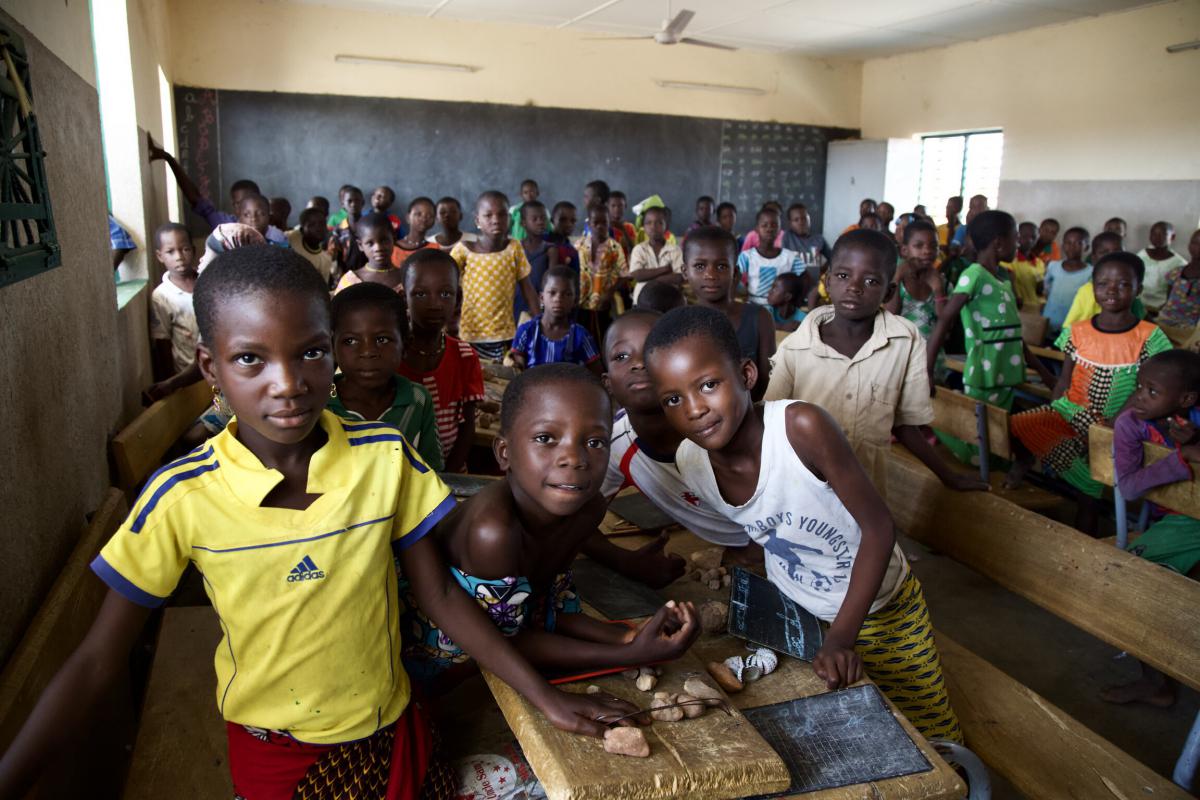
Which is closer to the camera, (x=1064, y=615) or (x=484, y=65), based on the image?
(x=1064, y=615)

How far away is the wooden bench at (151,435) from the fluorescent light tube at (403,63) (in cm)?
675

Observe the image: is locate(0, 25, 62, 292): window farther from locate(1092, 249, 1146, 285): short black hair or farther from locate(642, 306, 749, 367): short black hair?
locate(1092, 249, 1146, 285): short black hair

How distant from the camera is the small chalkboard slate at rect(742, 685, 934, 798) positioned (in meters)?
1.11

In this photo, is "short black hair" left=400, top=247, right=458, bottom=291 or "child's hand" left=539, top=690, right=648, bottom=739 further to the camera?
"short black hair" left=400, top=247, right=458, bottom=291

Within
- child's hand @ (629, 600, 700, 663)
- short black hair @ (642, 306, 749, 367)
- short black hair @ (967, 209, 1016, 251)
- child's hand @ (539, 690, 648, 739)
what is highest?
short black hair @ (967, 209, 1016, 251)

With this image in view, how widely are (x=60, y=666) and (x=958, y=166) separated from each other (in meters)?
11.7

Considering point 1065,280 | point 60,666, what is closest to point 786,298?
point 1065,280

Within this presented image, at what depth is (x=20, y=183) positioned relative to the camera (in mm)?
1756

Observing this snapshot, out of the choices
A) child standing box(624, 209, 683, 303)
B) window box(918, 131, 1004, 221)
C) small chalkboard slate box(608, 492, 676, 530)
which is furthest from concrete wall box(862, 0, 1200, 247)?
small chalkboard slate box(608, 492, 676, 530)

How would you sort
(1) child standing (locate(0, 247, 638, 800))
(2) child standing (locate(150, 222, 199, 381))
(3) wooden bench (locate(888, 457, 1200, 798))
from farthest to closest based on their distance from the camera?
(2) child standing (locate(150, 222, 199, 381)) → (3) wooden bench (locate(888, 457, 1200, 798)) → (1) child standing (locate(0, 247, 638, 800))

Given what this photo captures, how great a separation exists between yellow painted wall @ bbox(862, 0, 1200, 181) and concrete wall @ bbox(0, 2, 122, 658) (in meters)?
9.32

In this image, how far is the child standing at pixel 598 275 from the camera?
5801mm

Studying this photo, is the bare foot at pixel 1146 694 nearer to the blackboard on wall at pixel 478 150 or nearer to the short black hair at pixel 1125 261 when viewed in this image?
the short black hair at pixel 1125 261

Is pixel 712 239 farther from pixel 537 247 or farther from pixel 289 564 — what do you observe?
pixel 537 247
